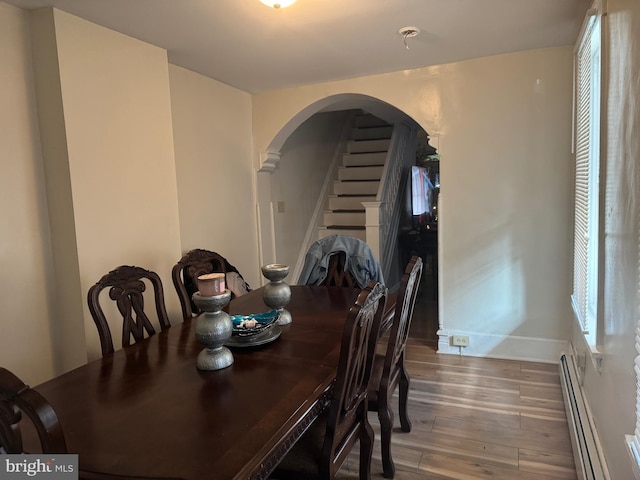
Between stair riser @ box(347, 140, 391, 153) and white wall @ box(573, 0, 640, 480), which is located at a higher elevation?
stair riser @ box(347, 140, 391, 153)

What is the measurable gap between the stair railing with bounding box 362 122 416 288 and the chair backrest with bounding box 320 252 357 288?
5.68ft

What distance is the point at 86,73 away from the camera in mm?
2441

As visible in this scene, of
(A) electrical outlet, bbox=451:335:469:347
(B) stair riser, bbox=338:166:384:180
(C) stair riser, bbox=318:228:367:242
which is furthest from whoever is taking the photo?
(B) stair riser, bbox=338:166:384:180

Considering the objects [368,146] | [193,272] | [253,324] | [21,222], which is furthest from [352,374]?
[368,146]

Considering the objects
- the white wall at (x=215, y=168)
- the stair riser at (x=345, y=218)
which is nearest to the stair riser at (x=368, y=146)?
the stair riser at (x=345, y=218)

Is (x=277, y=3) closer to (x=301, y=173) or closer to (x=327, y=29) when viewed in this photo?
(x=327, y=29)

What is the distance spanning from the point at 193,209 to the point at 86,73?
127 centimetres

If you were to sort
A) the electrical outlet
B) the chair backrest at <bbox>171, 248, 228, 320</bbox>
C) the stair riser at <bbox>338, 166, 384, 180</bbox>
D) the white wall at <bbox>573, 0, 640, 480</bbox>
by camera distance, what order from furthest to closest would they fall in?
the stair riser at <bbox>338, 166, 384, 180</bbox> → the electrical outlet → the chair backrest at <bbox>171, 248, 228, 320</bbox> → the white wall at <bbox>573, 0, 640, 480</bbox>

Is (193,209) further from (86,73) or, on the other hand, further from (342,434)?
(342,434)

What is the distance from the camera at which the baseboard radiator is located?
6.00 ft

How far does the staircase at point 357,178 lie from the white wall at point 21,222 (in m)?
3.65

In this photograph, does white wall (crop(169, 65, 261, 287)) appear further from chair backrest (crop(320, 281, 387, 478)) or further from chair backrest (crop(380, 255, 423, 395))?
chair backrest (crop(320, 281, 387, 478))

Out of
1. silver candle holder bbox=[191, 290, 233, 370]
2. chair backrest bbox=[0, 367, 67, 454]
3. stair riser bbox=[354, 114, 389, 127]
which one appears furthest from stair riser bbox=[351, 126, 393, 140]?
chair backrest bbox=[0, 367, 67, 454]

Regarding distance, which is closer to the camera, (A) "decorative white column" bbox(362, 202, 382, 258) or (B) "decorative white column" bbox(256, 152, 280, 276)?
(B) "decorative white column" bbox(256, 152, 280, 276)
